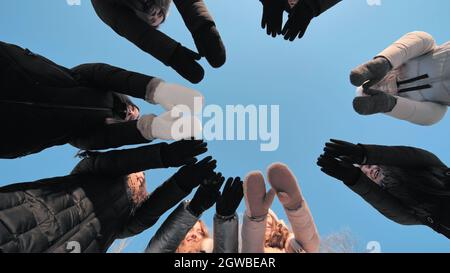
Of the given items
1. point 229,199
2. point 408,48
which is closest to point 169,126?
point 229,199

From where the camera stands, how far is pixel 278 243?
1.78 metres

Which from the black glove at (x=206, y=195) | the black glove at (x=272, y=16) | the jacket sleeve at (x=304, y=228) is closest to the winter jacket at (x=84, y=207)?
the black glove at (x=206, y=195)

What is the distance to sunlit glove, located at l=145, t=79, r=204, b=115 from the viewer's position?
1.29 m

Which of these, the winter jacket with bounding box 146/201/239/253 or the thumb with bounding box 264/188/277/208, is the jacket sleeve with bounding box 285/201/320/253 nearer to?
the thumb with bounding box 264/188/277/208

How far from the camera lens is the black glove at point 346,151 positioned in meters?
1.42

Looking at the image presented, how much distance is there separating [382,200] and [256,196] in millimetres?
538

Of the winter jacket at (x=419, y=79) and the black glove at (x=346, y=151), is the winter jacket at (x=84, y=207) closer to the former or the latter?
the black glove at (x=346, y=151)

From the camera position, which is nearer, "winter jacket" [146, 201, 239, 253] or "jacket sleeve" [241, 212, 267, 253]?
"winter jacket" [146, 201, 239, 253]

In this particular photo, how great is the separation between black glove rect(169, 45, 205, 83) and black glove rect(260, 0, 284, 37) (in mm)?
353

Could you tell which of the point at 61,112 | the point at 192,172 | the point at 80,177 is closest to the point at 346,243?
the point at 192,172

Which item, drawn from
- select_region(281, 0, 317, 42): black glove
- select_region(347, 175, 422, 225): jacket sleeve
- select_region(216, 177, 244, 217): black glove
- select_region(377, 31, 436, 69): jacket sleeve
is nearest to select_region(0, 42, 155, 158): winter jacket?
select_region(216, 177, 244, 217): black glove

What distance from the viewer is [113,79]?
1352 mm

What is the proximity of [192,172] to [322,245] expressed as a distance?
1.05 m

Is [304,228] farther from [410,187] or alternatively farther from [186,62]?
[186,62]
